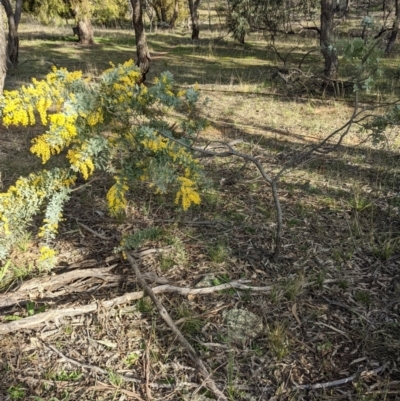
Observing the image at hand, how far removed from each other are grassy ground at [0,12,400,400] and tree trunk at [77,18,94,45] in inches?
498

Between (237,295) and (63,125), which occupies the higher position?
(63,125)

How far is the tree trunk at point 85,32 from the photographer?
15750mm

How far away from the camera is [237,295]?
270 centimetres

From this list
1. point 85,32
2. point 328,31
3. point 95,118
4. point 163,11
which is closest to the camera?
point 95,118

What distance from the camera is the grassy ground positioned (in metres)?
2.15

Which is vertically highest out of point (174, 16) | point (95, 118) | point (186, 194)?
point (174, 16)

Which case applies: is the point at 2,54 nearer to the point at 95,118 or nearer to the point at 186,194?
the point at 95,118

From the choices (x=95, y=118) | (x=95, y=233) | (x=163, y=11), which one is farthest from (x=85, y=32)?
(x=95, y=118)

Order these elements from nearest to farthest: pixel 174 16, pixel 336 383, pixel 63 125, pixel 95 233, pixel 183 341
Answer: pixel 336 383
pixel 183 341
pixel 63 125
pixel 95 233
pixel 174 16

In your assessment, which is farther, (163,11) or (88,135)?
(163,11)

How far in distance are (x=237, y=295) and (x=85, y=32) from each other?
16.1m

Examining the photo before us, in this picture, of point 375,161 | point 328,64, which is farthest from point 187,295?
point 328,64

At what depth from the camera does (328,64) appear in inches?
349

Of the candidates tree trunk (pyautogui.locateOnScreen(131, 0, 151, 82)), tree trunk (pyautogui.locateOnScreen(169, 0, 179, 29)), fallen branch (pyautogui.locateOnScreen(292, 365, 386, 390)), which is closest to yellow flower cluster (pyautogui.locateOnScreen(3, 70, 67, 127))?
fallen branch (pyautogui.locateOnScreen(292, 365, 386, 390))
